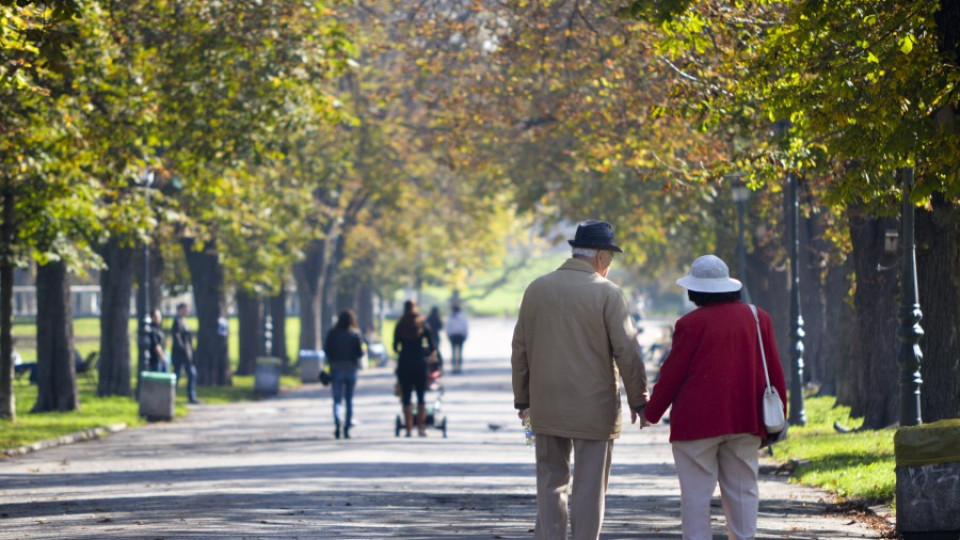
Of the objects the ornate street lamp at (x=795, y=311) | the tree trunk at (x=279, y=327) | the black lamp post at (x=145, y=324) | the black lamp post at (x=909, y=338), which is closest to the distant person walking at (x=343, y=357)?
the ornate street lamp at (x=795, y=311)

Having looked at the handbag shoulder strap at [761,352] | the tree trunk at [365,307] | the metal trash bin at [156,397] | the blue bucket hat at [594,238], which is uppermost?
the tree trunk at [365,307]

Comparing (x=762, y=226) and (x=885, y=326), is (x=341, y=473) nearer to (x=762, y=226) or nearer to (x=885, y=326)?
(x=885, y=326)

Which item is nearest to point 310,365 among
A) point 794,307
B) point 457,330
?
point 457,330

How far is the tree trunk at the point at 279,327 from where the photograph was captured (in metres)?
49.0

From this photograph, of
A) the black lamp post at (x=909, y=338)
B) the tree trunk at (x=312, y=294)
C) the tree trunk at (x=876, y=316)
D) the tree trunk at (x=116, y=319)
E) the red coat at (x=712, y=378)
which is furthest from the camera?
the tree trunk at (x=312, y=294)

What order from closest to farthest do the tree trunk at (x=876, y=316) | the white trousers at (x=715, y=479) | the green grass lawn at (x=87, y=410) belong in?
the white trousers at (x=715, y=479) → the tree trunk at (x=876, y=316) → the green grass lawn at (x=87, y=410)

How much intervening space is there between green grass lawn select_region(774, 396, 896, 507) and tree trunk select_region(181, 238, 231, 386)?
18.9 meters

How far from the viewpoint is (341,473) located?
1742 centimetres

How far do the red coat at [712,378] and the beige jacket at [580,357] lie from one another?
20 cm

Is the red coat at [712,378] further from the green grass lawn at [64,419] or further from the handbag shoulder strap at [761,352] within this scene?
the green grass lawn at [64,419]

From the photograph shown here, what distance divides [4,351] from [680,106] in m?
13.3

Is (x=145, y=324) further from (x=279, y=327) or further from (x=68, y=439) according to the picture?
(x=279, y=327)

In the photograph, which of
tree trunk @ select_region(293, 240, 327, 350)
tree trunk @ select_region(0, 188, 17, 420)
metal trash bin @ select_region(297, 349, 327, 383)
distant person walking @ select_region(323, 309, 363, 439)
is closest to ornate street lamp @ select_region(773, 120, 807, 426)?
distant person walking @ select_region(323, 309, 363, 439)

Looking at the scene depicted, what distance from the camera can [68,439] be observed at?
2391cm
